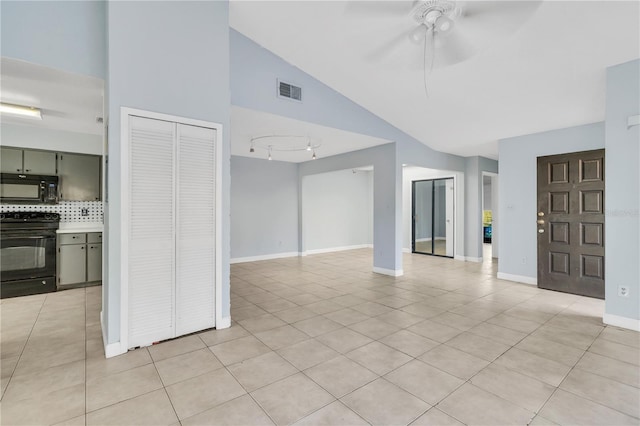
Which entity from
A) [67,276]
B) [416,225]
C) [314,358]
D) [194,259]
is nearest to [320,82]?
[194,259]

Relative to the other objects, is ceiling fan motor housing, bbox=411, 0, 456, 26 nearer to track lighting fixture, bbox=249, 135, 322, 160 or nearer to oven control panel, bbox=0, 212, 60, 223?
track lighting fixture, bbox=249, 135, 322, 160

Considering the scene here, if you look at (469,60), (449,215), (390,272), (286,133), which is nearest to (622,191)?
(469,60)

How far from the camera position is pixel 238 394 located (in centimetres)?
213

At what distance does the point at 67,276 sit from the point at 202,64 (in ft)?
13.5

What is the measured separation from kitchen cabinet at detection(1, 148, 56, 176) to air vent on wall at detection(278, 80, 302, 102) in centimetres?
386

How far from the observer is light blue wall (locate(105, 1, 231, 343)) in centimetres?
272

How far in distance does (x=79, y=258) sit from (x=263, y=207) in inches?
154

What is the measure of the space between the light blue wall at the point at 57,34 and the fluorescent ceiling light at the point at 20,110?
1.66 meters

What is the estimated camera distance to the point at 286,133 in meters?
5.14

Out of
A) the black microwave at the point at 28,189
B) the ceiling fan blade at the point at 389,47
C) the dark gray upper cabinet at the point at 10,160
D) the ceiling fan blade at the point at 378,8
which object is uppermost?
the ceiling fan blade at the point at 378,8

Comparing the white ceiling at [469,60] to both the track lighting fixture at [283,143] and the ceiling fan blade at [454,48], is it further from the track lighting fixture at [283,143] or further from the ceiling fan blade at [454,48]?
the track lighting fixture at [283,143]

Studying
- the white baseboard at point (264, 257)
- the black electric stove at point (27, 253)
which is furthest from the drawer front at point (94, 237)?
the white baseboard at point (264, 257)

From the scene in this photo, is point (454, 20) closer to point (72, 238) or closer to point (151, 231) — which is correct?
point (151, 231)

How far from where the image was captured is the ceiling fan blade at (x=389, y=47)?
2.86 meters
